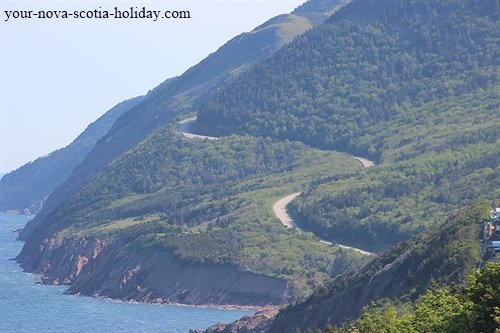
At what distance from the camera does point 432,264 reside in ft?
299

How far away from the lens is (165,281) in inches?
6762

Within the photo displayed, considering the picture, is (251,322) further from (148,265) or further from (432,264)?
(148,265)

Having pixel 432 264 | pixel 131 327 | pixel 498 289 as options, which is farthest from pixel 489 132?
pixel 498 289

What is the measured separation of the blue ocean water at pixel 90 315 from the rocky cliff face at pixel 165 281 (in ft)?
10.3

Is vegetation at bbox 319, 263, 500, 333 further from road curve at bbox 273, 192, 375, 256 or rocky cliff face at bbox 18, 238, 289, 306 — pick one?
road curve at bbox 273, 192, 375, 256

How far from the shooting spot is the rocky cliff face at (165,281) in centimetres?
16150

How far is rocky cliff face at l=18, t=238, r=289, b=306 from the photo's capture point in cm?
16150

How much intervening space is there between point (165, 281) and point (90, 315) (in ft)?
63.3

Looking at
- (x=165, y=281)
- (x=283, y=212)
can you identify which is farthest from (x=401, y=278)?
(x=283, y=212)

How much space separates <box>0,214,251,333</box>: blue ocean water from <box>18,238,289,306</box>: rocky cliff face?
313 centimetres

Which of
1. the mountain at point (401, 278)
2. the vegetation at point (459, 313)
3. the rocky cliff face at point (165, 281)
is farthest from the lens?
the rocky cliff face at point (165, 281)

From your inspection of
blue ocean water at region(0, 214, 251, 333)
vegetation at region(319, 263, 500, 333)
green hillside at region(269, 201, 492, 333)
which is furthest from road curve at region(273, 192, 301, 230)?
vegetation at region(319, 263, 500, 333)

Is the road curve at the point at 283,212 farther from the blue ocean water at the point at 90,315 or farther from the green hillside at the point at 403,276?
the green hillside at the point at 403,276

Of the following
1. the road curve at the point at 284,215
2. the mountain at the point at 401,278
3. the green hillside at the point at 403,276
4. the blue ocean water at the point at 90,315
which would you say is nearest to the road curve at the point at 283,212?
the road curve at the point at 284,215
